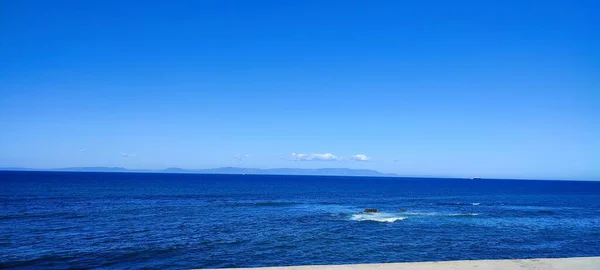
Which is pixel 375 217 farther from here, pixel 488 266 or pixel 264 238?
pixel 488 266

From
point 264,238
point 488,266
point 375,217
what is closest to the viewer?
point 488,266

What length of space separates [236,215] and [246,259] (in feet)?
71.4

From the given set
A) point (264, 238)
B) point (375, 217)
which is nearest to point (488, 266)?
point (264, 238)

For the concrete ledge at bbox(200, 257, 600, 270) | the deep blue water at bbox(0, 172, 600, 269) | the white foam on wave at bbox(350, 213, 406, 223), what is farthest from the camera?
the white foam on wave at bbox(350, 213, 406, 223)

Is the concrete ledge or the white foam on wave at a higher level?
the concrete ledge

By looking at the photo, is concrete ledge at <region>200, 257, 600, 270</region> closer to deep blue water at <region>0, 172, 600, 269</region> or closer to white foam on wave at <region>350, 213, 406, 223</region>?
deep blue water at <region>0, 172, 600, 269</region>

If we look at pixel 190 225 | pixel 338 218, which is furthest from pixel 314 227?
pixel 190 225

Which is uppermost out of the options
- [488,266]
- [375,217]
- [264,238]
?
[488,266]

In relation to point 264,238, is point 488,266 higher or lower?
higher

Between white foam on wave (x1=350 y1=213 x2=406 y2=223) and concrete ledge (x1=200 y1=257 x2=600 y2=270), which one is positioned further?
white foam on wave (x1=350 y1=213 x2=406 y2=223)

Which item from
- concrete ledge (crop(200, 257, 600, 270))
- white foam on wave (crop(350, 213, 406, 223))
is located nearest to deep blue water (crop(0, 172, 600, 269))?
white foam on wave (crop(350, 213, 406, 223))

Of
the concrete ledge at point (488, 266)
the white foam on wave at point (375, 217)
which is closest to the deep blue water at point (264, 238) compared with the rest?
the white foam on wave at point (375, 217)

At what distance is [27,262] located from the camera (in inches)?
915

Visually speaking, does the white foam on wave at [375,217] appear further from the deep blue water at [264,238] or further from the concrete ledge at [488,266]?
the concrete ledge at [488,266]
